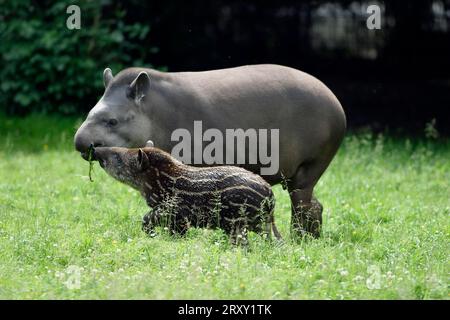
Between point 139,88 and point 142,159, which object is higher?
point 139,88

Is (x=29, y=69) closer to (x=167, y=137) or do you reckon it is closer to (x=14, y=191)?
(x=14, y=191)

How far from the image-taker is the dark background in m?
13.3

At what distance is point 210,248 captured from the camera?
653 cm

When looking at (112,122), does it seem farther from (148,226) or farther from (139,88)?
(148,226)

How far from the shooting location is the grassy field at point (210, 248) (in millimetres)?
5531

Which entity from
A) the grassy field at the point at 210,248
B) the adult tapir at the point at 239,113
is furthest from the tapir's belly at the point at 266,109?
the grassy field at the point at 210,248

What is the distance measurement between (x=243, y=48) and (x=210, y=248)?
1042 cm

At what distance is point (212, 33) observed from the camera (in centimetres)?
1616

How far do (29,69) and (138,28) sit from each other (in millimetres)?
1673

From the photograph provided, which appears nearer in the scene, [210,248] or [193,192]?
[210,248]

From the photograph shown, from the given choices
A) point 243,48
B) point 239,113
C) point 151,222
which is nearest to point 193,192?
point 151,222

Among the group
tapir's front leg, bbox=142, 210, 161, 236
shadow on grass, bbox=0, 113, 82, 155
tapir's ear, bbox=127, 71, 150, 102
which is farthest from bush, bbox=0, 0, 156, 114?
tapir's front leg, bbox=142, 210, 161, 236

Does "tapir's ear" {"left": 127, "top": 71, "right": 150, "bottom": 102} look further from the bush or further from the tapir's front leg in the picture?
the bush

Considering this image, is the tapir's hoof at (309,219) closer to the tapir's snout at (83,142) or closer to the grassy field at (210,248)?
the grassy field at (210,248)
